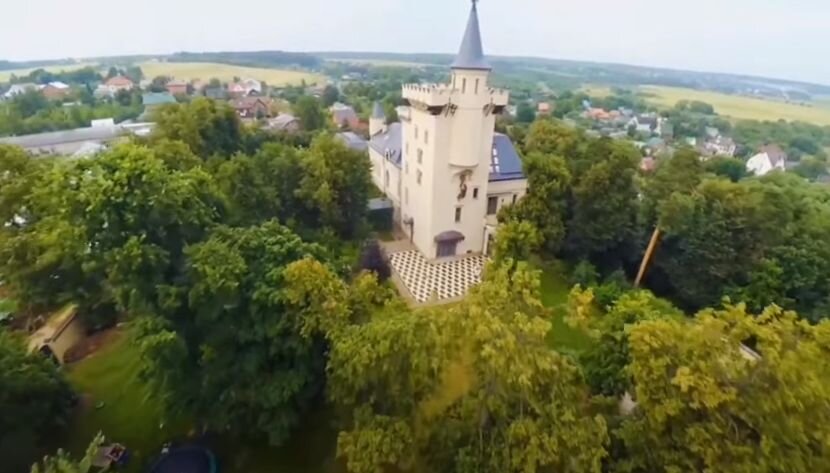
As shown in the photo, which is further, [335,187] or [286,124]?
[286,124]

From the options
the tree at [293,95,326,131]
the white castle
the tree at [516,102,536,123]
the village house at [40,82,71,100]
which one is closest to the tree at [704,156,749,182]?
the tree at [516,102,536,123]

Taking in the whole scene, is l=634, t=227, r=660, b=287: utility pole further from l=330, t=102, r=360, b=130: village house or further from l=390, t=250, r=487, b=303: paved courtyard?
l=330, t=102, r=360, b=130: village house

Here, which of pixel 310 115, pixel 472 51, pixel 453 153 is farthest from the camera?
pixel 310 115

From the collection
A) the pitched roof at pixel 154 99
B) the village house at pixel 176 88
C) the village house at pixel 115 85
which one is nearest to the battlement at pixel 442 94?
the pitched roof at pixel 154 99

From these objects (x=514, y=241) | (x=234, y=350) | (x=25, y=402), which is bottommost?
(x=25, y=402)

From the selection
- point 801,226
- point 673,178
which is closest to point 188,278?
point 673,178

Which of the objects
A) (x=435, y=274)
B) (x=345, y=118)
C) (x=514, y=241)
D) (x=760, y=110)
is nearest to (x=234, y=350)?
(x=514, y=241)

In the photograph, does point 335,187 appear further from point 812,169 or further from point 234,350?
point 812,169
